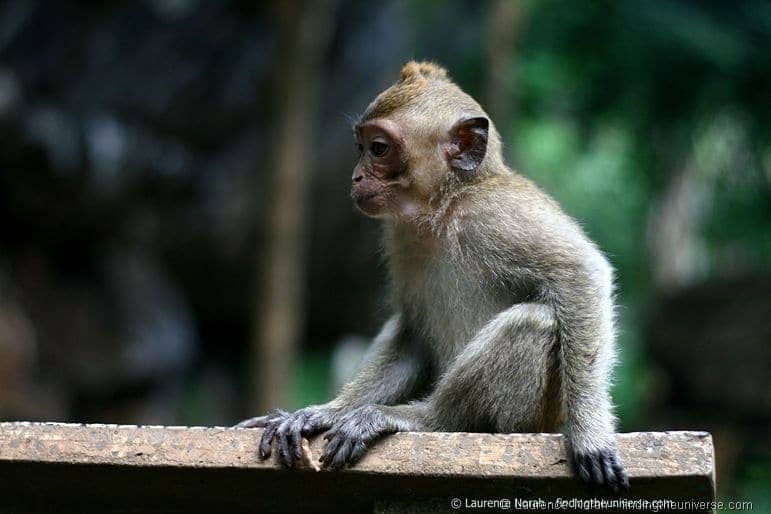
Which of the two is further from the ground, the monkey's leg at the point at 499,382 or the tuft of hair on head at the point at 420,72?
the tuft of hair on head at the point at 420,72

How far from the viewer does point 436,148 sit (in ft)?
17.3

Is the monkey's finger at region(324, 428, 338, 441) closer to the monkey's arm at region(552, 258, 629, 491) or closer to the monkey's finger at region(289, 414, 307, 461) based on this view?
the monkey's finger at region(289, 414, 307, 461)

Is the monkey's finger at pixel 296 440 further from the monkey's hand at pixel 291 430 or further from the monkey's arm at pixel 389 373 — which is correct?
the monkey's arm at pixel 389 373

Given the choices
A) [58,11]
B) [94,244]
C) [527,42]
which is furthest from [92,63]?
[527,42]

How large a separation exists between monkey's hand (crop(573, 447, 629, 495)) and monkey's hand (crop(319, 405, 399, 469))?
75 cm

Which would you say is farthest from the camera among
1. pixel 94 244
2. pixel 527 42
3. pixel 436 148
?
pixel 527 42

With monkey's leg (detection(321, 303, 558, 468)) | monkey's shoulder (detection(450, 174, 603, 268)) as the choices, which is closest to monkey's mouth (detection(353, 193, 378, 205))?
monkey's shoulder (detection(450, 174, 603, 268))

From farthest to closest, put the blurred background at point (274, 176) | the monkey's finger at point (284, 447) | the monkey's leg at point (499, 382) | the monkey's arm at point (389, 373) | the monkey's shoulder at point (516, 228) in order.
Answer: the blurred background at point (274, 176)
the monkey's arm at point (389, 373)
the monkey's shoulder at point (516, 228)
the monkey's leg at point (499, 382)
the monkey's finger at point (284, 447)

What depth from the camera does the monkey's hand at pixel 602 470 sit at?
3.93 metres

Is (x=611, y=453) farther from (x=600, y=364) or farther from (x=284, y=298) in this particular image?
(x=284, y=298)

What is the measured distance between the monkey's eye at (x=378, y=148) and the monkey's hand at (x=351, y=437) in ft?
4.64

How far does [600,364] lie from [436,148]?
131 centimetres

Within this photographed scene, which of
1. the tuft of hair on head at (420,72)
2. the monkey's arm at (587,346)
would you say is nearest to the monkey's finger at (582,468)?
the monkey's arm at (587,346)

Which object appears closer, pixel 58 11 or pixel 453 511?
pixel 453 511
